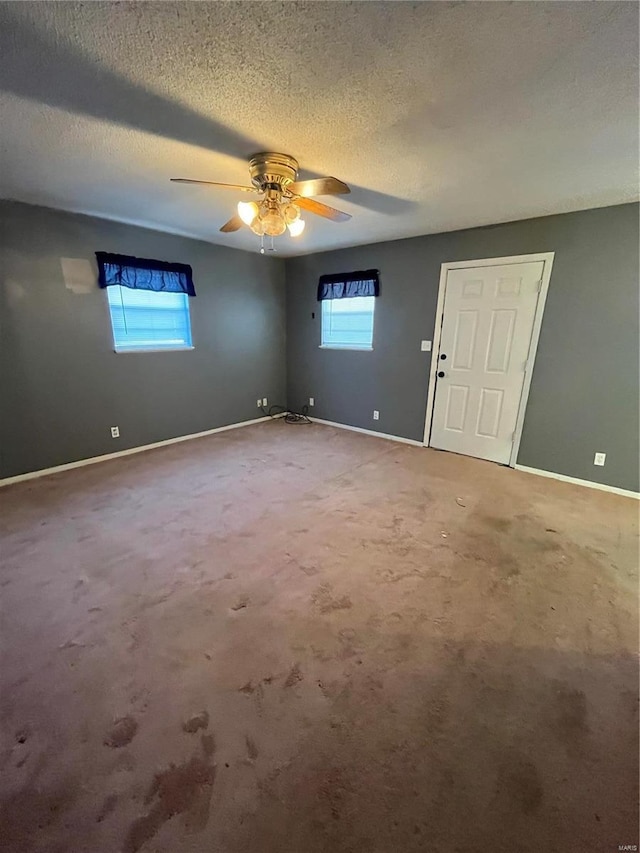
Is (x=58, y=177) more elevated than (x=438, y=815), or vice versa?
(x=58, y=177)

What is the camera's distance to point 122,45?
4.27 feet

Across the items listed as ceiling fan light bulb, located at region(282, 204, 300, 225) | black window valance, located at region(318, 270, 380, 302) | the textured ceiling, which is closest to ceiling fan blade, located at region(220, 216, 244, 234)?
the textured ceiling

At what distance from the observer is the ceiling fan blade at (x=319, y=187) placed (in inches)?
78.4

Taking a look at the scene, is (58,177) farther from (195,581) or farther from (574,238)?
(574,238)

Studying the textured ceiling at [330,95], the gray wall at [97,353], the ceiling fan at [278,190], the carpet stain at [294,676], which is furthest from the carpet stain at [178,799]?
the gray wall at [97,353]

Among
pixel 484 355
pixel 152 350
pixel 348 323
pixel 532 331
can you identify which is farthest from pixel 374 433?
pixel 152 350

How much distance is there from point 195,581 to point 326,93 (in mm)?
2497

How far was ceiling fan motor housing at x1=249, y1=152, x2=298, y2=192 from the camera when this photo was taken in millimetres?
2068

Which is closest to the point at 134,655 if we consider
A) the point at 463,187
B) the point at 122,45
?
the point at 122,45

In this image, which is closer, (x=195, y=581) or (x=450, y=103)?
(x=450, y=103)

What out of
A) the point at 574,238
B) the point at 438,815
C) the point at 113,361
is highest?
the point at 574,238

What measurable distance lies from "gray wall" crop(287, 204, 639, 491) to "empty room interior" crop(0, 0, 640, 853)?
0.09 feet

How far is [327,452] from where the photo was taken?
13.7 feet

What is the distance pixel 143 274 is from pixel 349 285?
2359mm
